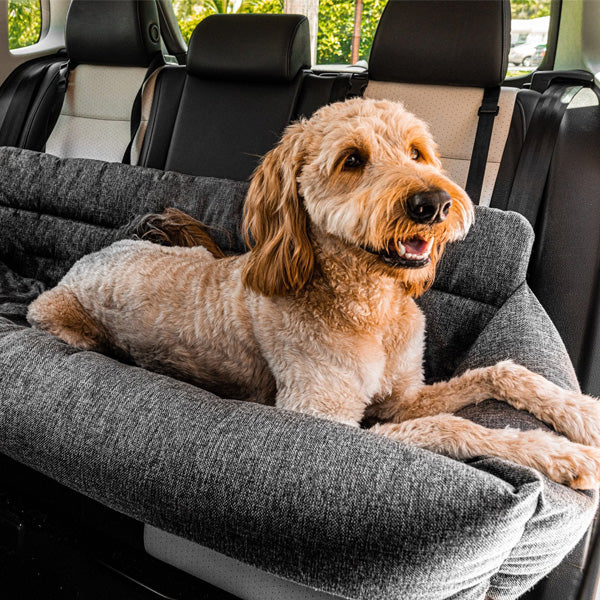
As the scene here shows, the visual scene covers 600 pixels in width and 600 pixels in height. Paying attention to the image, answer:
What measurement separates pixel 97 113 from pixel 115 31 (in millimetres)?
517

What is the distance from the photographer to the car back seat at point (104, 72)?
3328 millimetres

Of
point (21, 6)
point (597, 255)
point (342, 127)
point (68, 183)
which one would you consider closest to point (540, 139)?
point (597, 255)

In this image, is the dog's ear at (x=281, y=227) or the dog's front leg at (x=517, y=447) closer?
the dog's front leg at (x=517, y=447)

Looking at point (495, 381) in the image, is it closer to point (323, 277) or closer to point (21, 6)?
point (323, 277)

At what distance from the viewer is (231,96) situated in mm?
3029

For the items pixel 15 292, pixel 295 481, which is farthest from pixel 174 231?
pixel 295 481

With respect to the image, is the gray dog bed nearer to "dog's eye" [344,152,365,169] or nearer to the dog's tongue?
the dog's tongue

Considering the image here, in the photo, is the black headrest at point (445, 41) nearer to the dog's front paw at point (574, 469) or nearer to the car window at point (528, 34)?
the car window at point (528, 34)

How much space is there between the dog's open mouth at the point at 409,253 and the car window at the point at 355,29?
2.33 m

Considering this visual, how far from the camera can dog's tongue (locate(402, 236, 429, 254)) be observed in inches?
53.1

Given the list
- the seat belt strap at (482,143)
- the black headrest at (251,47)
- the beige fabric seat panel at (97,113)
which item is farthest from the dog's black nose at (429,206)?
the beige fabric seat panel at (97,113)

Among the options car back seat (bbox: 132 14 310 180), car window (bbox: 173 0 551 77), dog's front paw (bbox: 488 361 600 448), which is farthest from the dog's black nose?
car window (bbox: 173 0 551 77)

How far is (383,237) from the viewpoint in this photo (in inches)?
50.6

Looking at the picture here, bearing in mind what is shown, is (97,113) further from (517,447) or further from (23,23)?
(517,447)
